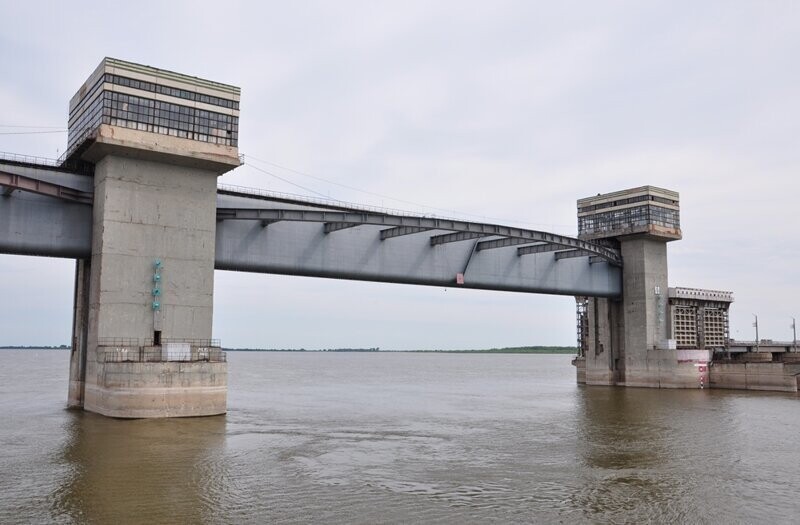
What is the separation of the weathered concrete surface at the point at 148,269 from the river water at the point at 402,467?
1835mm

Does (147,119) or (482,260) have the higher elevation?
(147,119)

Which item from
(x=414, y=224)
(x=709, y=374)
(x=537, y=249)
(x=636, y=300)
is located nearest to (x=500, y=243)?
(x=537, y=249)

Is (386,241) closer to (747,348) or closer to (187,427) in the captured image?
(187,427)

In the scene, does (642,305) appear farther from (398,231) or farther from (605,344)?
(398,231)

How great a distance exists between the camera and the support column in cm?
4494

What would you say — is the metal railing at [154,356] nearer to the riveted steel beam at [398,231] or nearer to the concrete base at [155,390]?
A: the concrete base at [155,390]

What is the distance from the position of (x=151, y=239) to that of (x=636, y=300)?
54.1 m

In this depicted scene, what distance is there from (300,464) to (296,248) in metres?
28.4

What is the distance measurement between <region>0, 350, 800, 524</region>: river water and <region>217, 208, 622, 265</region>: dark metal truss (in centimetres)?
1387

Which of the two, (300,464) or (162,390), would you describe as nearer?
(300,464)

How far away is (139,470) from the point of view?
25.6 m

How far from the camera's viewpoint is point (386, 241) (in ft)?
197

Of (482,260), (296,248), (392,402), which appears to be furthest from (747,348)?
(296,248)

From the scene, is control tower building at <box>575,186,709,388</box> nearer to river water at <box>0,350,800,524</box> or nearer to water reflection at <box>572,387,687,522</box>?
water reflection at <box>572,387,687,522</box>
